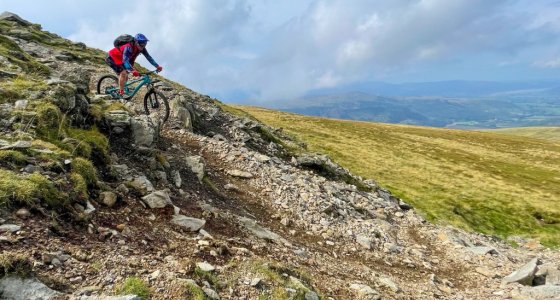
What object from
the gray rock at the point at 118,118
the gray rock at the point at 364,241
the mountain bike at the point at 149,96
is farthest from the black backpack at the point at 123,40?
the gray rock at the point at 364,241

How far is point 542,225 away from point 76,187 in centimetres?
4869

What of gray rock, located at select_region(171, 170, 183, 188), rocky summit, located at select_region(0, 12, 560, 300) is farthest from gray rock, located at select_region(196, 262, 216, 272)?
gray rock, located at select_region(171, 170, 183, 188)

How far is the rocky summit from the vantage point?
28.1 feet

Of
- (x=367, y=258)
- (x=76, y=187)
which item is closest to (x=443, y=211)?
(x=367, y=258)

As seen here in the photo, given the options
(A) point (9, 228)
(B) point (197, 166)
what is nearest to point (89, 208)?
(A) point (9, 228)

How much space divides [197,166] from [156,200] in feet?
20.7

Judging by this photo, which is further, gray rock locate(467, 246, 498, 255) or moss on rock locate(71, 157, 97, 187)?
gray rock locate(467, 246, 498, 255)

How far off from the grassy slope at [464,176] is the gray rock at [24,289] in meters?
35.7

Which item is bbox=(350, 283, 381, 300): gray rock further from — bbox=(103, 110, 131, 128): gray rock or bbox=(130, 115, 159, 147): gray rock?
bbox=(103, 110, 131, 128): gray rock

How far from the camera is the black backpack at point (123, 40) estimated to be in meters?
20.8

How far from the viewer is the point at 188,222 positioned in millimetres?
12609

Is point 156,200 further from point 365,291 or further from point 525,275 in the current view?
point 525,275

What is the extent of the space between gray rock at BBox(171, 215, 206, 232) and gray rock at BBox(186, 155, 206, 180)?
18.8 ft

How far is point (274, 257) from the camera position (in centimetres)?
1339
